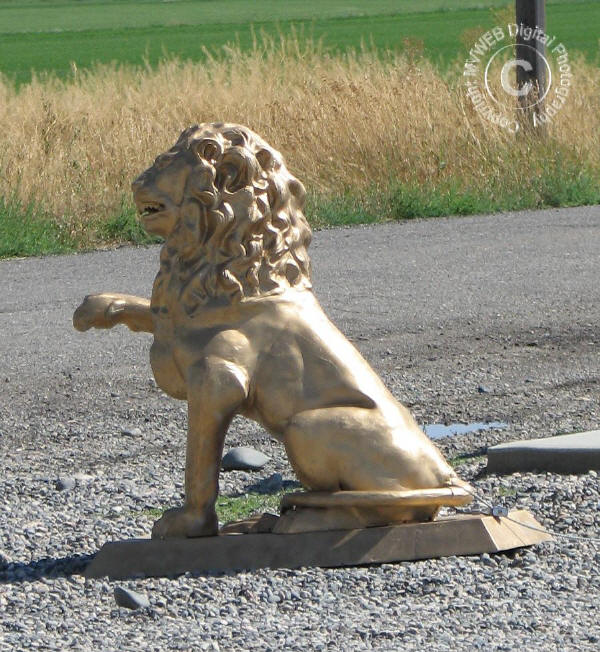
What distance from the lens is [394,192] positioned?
13.4 meters

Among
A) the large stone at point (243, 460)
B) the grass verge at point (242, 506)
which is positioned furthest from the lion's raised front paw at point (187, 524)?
the large stone at point (243, 460)

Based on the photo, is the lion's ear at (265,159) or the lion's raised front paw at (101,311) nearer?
the lion's ear at (265,159)

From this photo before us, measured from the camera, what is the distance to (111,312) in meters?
4.23


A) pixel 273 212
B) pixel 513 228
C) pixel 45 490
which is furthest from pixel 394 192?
pixel 273 212

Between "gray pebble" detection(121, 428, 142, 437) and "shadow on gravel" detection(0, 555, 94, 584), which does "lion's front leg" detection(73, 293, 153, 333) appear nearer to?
"shadow on gravel" detection(0, 555, 94, 584)

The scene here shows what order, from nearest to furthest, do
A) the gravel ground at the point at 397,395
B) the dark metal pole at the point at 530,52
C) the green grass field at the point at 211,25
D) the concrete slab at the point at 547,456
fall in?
the gravel ground at the point at 397,395 < the concrete slab at the point at 547,456 < the dark metal pole at the point at 530,52 < the green grass field at the point at 211,25

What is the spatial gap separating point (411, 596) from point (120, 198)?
9403mm

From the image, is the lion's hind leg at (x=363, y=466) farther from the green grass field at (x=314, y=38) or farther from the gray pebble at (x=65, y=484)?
the green grass field at (x=314, y=38)

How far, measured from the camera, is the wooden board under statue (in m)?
→ 3.99

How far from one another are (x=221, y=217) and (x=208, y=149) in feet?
0.73

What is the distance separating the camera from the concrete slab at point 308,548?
404 centimetres

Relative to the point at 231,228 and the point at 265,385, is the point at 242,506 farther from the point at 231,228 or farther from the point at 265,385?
the point at 231,228

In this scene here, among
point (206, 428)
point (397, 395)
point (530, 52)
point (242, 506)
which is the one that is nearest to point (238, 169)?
point (206, 428)

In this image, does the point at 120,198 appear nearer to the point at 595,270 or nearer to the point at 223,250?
the point at 595,270
